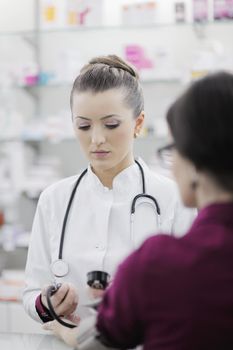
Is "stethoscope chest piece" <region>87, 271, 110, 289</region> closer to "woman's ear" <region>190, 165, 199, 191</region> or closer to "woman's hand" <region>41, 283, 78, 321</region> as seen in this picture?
"woman's hand" <region>41, 283, 78, 321</region>

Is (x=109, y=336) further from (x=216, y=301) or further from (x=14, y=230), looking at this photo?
(x=14, y=230)

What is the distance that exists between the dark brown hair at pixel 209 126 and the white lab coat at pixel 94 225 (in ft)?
2.37

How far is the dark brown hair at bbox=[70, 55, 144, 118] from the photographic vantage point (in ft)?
4.69

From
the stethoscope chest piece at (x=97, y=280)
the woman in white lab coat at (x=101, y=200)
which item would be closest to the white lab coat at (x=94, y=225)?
the woman in white lab coat at (x=101, y=200)

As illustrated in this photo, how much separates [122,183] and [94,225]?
15 cm

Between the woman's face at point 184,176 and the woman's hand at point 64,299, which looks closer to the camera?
the woman's face at point 184,176

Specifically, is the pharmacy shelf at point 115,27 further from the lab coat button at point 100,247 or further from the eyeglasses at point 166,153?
the eyeglasses at point 166,153

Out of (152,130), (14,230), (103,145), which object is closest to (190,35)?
(152,130)

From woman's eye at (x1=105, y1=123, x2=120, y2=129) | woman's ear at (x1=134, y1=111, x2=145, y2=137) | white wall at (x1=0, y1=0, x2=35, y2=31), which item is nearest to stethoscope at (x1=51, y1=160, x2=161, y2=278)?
woman's ear at (x1=134, y1=111, x2=145, y2=137)

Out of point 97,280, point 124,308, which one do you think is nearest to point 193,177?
point 124,308

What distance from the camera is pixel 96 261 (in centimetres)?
145

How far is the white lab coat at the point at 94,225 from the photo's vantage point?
4.83 ft

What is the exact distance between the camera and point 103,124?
55.8 inches

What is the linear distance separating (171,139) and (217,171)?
10 cm
